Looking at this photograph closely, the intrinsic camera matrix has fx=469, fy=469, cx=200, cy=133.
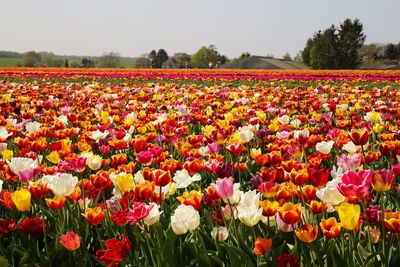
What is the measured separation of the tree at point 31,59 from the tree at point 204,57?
113 ft

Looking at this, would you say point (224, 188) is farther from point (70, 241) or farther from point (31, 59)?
point (31, 59)

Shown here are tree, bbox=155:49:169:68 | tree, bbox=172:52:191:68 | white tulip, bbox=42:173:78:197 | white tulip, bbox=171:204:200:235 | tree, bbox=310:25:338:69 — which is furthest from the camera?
tree, bbox=155:49:169:68

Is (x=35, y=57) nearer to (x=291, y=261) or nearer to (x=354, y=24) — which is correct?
(x=354, y=24)

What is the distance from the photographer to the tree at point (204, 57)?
9525 cm

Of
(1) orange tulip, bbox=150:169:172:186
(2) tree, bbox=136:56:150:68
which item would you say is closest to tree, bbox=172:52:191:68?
(2) tree, bbox=136:56:150:68

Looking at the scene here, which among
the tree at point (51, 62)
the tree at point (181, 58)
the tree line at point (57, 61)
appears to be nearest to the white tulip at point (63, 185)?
the tree line at point (57, 61)

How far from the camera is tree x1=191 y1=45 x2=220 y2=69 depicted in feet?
313

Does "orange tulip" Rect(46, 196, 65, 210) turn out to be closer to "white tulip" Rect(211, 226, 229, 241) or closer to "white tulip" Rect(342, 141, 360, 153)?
"white tulip" Rect(211, 226, 229, 241)

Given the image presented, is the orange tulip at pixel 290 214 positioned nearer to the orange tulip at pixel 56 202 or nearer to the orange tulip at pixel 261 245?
the orange tulip at pixel 261 245

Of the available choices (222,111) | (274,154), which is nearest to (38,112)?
(222,111)

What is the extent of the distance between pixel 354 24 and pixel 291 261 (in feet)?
195

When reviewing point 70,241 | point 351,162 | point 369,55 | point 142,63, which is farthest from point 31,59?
point 70,241

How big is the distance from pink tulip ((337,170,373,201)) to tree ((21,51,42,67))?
229 ft

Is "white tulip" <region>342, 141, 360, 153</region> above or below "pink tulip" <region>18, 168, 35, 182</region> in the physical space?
below
